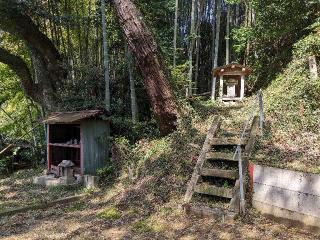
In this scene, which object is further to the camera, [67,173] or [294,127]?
[67,173]

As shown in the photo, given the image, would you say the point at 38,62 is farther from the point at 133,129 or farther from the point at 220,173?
the point at 220,173

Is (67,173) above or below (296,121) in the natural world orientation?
below

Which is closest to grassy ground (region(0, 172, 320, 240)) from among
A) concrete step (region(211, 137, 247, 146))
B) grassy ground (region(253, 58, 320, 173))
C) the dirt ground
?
the dirt ground

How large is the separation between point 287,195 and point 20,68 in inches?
397

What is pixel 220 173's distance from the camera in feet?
19.8

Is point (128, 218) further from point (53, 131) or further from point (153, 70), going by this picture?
point (53, 131)

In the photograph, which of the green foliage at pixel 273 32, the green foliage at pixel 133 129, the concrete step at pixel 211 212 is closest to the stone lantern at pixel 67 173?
the green foliage at pixel 133 129

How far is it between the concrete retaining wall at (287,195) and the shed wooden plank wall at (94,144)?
4375 mm

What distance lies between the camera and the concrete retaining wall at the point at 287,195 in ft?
15.1

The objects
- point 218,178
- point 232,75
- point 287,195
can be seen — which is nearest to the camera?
point 287,195

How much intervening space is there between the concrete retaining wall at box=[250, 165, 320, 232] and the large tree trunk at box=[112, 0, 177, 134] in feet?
10.5

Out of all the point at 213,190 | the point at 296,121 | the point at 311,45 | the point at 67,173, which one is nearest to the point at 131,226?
the point at 213,190

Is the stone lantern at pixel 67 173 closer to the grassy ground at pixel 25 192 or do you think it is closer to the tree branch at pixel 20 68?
the grassy ground at pixel 25 192

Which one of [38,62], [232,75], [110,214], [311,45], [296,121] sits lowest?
[110,214]
